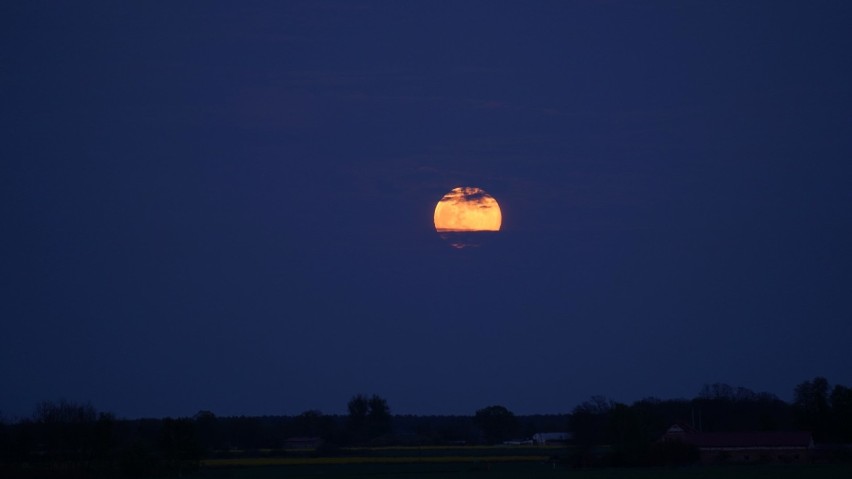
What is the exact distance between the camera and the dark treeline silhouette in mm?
74062

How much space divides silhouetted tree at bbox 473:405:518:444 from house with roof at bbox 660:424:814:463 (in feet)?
271

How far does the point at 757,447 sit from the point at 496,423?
86559 millimetres

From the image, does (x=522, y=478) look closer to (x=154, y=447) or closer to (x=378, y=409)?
(x=154, y=447)

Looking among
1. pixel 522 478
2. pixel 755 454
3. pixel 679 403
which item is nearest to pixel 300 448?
pixel 679 403

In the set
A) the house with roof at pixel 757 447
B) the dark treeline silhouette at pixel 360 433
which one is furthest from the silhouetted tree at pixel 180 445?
the house with roof at pixel 757 447

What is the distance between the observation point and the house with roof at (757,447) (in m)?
87.2

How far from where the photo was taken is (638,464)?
8306 cm

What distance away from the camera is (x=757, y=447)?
3477 inches

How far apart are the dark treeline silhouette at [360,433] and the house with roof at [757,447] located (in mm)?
3231

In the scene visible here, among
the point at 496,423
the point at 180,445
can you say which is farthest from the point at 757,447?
the point at 496,423

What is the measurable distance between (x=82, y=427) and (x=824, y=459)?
58525 millimetres

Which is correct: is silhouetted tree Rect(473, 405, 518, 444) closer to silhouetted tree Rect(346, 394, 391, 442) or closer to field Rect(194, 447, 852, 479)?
silhouetted tree Rect(346, 394, 391, 442)

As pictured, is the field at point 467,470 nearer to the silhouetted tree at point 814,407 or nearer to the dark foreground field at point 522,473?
the dark foreground field at point 522,473

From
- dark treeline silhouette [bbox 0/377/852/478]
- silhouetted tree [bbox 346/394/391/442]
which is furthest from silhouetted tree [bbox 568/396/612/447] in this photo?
silhouetted tree [bbox 346/394/391/442]
